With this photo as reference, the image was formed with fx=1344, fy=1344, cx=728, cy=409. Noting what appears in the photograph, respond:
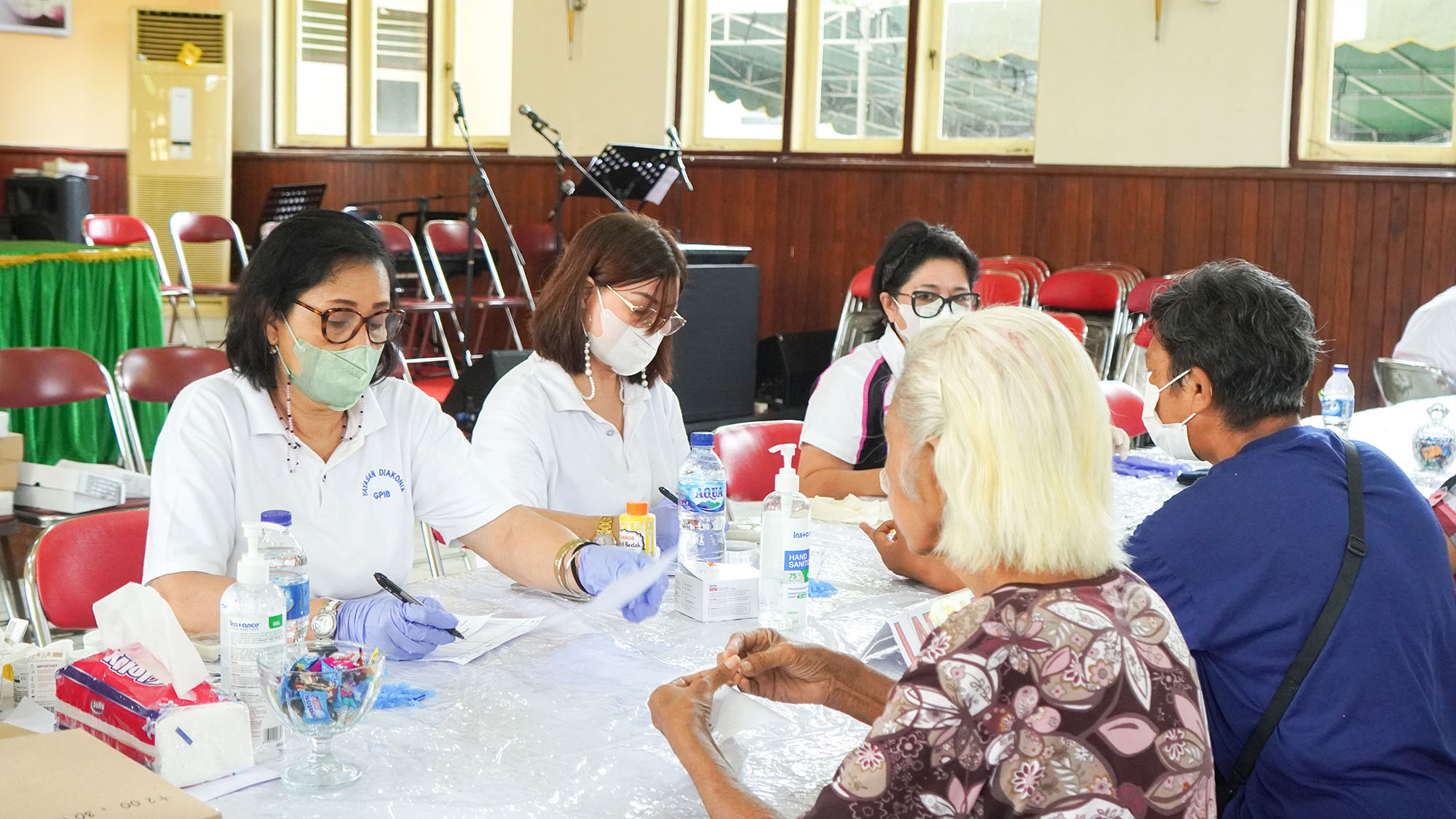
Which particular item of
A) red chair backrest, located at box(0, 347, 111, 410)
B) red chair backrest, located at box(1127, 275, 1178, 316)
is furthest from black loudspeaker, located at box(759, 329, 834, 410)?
red chair backrest, located at box(0, 347, 111, 410)

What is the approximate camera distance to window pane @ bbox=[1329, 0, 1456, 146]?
239 inches

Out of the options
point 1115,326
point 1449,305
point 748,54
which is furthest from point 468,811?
point 748,54

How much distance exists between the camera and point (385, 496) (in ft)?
7.31

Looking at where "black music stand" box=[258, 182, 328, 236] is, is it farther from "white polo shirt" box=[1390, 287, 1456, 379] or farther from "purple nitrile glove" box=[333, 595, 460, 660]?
"purple nitrile glove" box=[333, 595, 460, 660]

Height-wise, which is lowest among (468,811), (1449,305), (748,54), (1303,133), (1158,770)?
(468,811)

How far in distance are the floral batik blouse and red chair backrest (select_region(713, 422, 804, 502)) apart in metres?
1.96

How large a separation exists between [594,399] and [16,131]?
9939 millimetres

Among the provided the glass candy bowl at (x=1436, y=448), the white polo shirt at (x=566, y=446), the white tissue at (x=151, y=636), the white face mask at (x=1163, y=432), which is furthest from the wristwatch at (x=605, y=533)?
the glass candy bowl at (x=1436, y=448)

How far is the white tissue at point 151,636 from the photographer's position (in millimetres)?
1457

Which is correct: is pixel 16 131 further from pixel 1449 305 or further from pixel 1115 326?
pixel 1449 305

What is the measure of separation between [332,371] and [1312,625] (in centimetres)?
146

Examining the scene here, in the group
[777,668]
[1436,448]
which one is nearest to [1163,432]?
[1436,448]

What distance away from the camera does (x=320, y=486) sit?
2.17 m

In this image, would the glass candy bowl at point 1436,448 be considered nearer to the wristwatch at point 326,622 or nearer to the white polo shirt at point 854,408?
the white polo shirt at point 854,408
